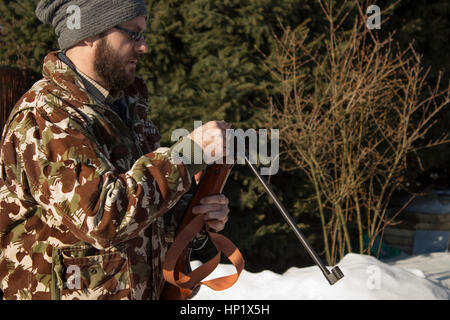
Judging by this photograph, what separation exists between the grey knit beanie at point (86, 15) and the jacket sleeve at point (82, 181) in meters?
0.38

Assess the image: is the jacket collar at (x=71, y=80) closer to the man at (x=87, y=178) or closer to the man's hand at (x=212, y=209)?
the man at (x=87, y=178)

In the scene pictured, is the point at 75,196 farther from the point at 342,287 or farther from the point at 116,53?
the point at 342,287

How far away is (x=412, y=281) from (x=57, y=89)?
11.1 feet

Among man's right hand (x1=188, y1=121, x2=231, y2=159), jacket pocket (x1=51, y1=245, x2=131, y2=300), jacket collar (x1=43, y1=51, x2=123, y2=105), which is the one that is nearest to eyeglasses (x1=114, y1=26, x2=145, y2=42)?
jacket collar (x1=43, y1=51, x2=123, y2=105)

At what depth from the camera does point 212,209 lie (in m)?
1.59

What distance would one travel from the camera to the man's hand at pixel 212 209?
158cm

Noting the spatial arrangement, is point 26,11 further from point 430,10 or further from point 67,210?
point 430,10

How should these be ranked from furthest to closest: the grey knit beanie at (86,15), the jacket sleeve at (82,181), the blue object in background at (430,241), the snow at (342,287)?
1. the blue object in background at (430,241)
2. the snow at (342,287)
3. the grey knit beanie at (86,15)
4. the jacket sleeve at (82,181)

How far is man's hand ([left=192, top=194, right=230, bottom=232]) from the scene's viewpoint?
5.19 ft

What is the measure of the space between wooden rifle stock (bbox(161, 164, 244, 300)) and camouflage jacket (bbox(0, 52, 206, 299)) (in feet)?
0.26

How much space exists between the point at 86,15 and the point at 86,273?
0.82 meters

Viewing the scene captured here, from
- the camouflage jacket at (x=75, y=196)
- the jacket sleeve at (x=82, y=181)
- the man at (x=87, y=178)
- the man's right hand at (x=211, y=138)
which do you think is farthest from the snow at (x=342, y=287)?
the jacket sleeve at (x=82, y=181)

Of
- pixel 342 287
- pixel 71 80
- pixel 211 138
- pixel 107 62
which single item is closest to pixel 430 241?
pixel 342 287
